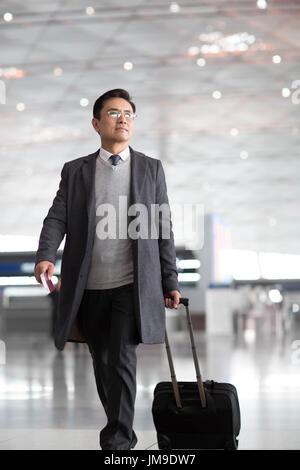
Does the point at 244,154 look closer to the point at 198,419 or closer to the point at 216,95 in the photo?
the point at 216,95

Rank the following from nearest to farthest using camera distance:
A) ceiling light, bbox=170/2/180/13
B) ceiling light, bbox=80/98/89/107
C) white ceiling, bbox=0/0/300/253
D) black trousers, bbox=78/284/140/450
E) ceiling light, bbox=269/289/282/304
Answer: black trousers, bbox=78/284/140/450
ceiling light, bbox=170/2/180/13
white ceiling, bbox=0/0/300/253
ceiling light, bbox=80/98/89/107
ceiling light, bbox=269/289/282/304

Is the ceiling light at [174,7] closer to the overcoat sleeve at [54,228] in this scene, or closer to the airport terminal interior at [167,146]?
the airport terminal interior at [167,146]

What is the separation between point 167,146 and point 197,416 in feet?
89.3

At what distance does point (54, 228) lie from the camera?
4207 mm

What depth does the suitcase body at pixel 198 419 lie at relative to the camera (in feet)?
13.5

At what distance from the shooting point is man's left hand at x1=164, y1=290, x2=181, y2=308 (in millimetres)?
4176

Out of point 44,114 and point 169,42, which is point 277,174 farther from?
point 169,42

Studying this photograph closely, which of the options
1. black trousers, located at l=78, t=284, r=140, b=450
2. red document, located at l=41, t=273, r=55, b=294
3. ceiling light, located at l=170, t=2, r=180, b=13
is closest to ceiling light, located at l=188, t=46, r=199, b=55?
→ ceiling light, located at l=170, t=2, r=180, b=13

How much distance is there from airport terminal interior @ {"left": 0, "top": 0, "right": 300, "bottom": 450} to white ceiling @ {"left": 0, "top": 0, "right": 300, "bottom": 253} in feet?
0.20

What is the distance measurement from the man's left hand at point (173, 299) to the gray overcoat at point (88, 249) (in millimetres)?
21

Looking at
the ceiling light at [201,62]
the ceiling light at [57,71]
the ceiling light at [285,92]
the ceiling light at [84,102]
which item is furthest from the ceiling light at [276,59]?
the ceiling light at [84,102]

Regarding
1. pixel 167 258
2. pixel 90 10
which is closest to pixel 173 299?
pixel 167 258

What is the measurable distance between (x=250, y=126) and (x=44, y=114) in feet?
22.4

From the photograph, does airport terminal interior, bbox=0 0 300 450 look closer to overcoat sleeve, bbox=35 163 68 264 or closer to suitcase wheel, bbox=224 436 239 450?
suitcase wheel, bbox=224 436 239 450
